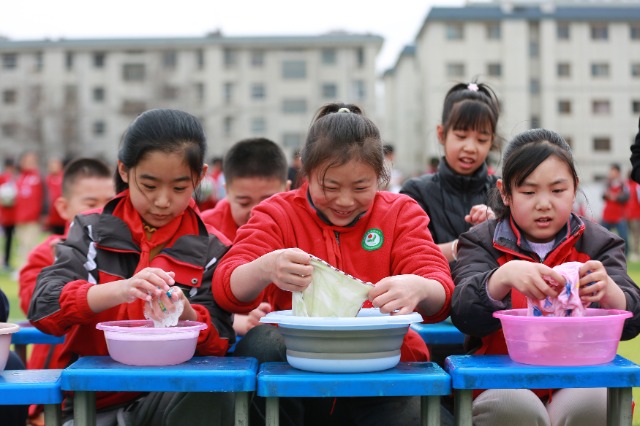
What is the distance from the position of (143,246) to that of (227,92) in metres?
46.9

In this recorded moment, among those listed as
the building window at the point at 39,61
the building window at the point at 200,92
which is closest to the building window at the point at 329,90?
the building window at the point at 200,92

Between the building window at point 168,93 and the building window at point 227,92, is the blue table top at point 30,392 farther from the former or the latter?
the building window at point 168,93

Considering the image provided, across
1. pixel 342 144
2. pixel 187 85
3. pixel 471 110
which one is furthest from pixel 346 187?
pixel 187 85

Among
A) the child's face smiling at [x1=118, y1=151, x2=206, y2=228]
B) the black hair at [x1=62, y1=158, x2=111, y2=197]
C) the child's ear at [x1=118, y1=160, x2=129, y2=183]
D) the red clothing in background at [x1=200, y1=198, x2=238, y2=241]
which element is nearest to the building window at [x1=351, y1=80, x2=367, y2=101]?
the black hair at [x1=62, y1=158, x2=111, y2=197]

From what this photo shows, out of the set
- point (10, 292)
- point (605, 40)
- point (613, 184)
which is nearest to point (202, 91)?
point (605, 40)

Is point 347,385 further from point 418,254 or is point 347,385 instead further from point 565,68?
point 565,68

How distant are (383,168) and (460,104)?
4.30ft

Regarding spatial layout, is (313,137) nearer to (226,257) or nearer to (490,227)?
(226,257)

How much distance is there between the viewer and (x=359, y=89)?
48.1 metres

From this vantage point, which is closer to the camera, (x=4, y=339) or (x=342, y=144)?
(x=4, y=339)

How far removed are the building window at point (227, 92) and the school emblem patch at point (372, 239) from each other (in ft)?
153

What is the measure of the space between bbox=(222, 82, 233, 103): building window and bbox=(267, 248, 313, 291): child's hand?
4717cm

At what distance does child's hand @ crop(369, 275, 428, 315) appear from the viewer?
206 centimetres

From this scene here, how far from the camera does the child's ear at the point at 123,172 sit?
8.88 feet
